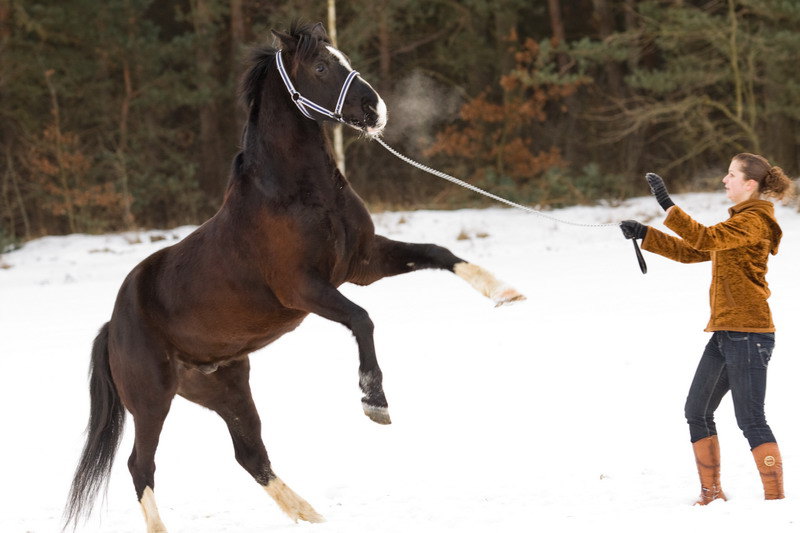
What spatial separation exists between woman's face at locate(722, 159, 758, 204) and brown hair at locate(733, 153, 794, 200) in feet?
0.06

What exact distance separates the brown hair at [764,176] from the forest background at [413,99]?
13331 mm

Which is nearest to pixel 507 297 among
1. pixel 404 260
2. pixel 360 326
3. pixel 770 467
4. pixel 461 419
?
pixel 404 260

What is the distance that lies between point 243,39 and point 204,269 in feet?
60.4

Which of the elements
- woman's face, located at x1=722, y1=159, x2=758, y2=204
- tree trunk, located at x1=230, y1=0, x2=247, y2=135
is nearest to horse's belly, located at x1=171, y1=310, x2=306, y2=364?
woman's face, located at x1=722, y1=159, x2=758, y2=204

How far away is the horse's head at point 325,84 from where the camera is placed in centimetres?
436

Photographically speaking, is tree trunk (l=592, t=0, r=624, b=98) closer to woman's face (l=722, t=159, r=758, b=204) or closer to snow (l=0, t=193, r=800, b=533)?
snow (l=0, t=193, r=800, b=533)

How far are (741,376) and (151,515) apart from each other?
10.2 feet

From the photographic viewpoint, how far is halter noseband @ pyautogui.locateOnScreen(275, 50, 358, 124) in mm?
4363

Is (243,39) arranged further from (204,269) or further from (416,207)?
(204,269)

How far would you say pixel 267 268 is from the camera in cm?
452

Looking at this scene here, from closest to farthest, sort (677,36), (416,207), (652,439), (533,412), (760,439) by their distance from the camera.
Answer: (760,439) < (652,439) < (533,412) < (677,36) < (416,207)

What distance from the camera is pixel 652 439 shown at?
6.34 metres

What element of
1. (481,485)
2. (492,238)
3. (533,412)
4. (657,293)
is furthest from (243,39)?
(481,485)

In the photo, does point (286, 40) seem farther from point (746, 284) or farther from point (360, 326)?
point (746, 284)
